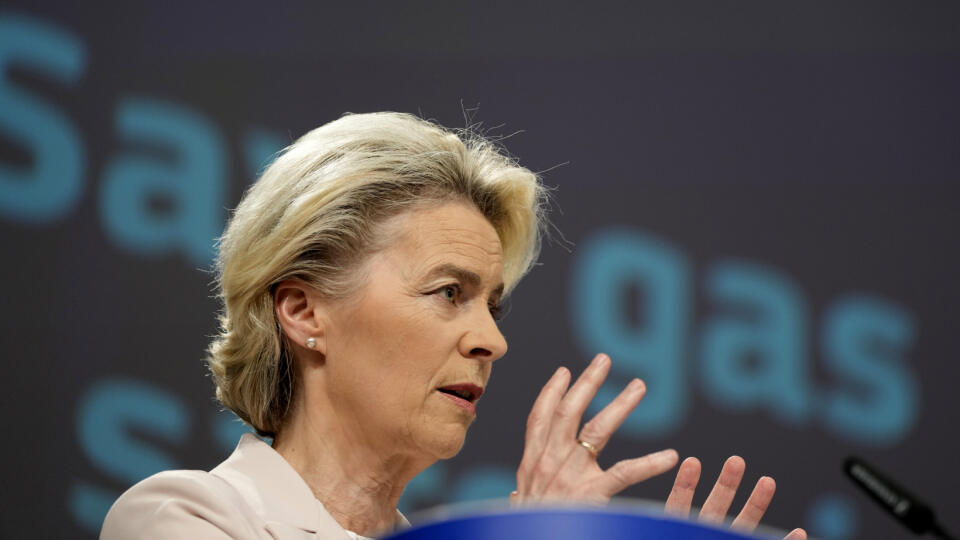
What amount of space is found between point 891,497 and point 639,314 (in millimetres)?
2110

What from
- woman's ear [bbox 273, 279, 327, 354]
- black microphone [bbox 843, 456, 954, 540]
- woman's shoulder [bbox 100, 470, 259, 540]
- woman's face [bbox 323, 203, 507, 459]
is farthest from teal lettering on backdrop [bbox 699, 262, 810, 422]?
black microphone [bbox 843, 456, 954, 540]

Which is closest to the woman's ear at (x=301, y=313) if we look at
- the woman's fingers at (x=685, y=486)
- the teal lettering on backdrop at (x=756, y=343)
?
the woman's fingers at (x=685, y=486)

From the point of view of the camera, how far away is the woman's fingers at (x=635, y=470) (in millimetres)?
1551

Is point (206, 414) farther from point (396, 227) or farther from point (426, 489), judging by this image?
point (396, 227)

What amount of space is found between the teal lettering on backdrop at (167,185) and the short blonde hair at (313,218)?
2.76 feet

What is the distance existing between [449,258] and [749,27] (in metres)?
1.58

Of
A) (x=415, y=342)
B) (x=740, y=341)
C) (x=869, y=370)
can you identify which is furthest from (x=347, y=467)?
(x=869, y=370)

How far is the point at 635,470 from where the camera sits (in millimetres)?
1560

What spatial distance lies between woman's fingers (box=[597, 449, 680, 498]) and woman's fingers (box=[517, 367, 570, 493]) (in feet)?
0.34

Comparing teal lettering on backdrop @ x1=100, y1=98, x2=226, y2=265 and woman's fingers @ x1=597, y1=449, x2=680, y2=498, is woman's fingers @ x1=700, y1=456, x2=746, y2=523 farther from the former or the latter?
teal lettering on backdrop @ x1=100, y1=98, x2=226, y2=265

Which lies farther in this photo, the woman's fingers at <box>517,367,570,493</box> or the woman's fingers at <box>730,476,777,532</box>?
the woman's fingers at <box>730,476,777,532</box>

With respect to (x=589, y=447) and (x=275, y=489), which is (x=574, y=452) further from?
(x=275, y=489)

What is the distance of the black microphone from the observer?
101cm

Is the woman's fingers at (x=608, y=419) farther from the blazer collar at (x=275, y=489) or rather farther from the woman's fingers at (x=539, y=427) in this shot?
the blazer collar at (x=275, y=489)
